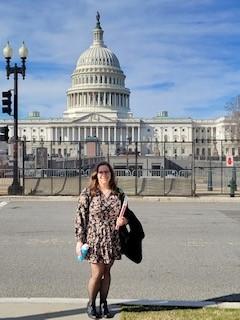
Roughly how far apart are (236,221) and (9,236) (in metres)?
5.86

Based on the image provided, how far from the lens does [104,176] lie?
551 cm

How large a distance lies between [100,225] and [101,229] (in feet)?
0.13

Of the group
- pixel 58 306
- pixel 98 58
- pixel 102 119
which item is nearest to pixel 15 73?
pixel 58 306

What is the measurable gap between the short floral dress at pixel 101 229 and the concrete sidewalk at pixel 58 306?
2.07ft

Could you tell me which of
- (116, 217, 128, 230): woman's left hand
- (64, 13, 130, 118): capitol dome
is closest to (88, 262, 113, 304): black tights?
(116, 217, 128, 230): woman's left hand

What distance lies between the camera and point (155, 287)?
6969 millimetres

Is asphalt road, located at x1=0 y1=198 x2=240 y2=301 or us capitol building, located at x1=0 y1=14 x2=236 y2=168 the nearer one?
asphalt road, located at x1=0 y1=198 x2=240 y2=301

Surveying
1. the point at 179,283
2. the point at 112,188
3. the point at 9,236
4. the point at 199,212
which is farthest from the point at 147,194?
the point at 112,188

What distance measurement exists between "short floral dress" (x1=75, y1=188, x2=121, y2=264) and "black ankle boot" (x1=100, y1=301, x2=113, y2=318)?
45cm

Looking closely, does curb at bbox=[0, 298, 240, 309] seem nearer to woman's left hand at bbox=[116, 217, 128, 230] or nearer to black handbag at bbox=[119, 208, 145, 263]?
black handbag at bbox=[119, 208, 145, 263]

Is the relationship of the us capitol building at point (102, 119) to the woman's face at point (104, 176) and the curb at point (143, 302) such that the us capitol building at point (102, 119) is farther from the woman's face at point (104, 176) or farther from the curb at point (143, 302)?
the woman's face at point (104, 176)

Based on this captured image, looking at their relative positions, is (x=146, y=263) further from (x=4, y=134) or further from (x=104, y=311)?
(x=4, y=134)

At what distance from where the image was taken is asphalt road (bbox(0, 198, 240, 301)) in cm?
682

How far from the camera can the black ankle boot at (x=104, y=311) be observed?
18.1ft
